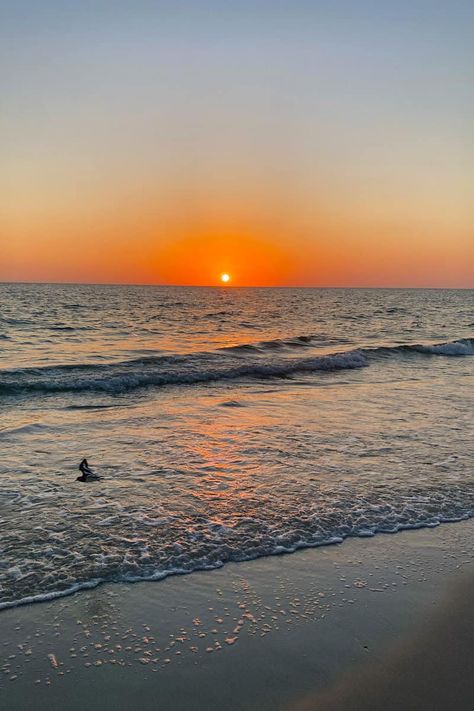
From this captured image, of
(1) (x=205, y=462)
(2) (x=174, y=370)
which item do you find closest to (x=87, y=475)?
(1) (x=205, y=462)

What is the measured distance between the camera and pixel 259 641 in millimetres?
3842

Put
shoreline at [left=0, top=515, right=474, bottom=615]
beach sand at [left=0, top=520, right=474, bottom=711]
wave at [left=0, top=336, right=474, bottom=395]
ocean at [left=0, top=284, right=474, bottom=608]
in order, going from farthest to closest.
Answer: wave at [left=0, top=336, right=474, bottom=395] < ocean at [left=0, top=284, right=474, bottom=608] < shoreline at [left=0, top=515, right=474, bottom=615] < beach sand at [left=0, top=520, right=474, bottom=711]

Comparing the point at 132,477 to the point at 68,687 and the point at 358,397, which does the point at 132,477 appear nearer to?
the point at 68,687

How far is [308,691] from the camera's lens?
338 centimetres

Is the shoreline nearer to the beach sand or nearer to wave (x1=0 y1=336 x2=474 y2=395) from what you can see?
the beach sand

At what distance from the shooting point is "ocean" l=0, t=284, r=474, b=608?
5.30 meters

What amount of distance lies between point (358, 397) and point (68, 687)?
1157 centimetres

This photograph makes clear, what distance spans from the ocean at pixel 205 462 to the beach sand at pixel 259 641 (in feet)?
1.31

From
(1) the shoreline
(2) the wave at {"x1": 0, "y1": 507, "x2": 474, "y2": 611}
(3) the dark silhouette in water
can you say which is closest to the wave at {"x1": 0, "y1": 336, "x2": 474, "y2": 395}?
(3) the dark silhouette in water

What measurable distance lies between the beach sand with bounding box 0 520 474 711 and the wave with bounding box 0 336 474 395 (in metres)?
11.1

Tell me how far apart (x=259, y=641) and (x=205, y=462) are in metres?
4.39

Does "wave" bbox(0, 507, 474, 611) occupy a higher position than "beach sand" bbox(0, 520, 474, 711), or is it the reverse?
"wave" bbox(0, 507, 474, 611)

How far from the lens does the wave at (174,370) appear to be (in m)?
15.4

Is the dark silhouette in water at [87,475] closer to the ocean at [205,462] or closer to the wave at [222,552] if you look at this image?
the ocean at [205,462]
